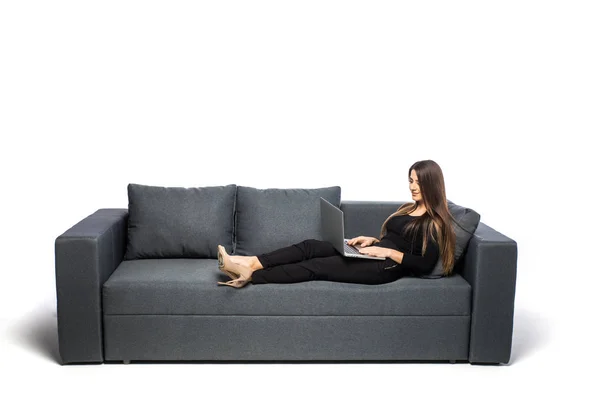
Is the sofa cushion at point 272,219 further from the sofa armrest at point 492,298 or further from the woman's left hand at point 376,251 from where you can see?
the sofa armrest at point 492,298

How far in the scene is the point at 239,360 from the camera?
4785mm

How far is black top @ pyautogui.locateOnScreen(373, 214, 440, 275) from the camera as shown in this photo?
15.9 ft

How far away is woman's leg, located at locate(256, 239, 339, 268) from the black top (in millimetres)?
316

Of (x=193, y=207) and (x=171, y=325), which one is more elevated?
(x=193, y=207)

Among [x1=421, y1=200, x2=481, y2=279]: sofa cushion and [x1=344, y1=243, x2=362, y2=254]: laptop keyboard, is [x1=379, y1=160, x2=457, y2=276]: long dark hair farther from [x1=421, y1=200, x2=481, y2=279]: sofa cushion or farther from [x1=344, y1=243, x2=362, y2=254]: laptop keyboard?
[x1=344, y1=243, x2=362, y2=254]: laptop keyboard

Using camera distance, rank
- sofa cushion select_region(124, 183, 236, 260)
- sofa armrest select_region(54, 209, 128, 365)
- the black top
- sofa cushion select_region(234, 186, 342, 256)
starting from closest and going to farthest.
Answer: sofa armrest select_region(54, 209, 128, 365) < the black top < sofa cushion select_region(124, 183, 236, 260) < sofa cushion select_region(234, 186, 342, 256)

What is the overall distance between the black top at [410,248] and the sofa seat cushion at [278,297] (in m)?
0.09

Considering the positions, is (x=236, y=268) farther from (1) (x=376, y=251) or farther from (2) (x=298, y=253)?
(1) (x=376, y=251)

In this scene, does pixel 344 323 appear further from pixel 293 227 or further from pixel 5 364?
pixel 5 364

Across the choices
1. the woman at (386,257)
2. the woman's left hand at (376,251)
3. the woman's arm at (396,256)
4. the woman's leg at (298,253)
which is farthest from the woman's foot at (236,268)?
the woman's arm at (396,256)

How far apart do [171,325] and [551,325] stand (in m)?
2.37

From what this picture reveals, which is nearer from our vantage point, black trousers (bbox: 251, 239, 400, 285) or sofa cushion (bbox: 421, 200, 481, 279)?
black trousers (bbox: 251, 239, 400, 285)

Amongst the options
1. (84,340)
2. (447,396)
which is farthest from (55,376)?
(447,396)

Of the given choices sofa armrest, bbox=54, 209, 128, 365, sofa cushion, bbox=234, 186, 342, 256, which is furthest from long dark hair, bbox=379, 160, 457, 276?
sofa armrest, bbox=54, 209, 128, 365
